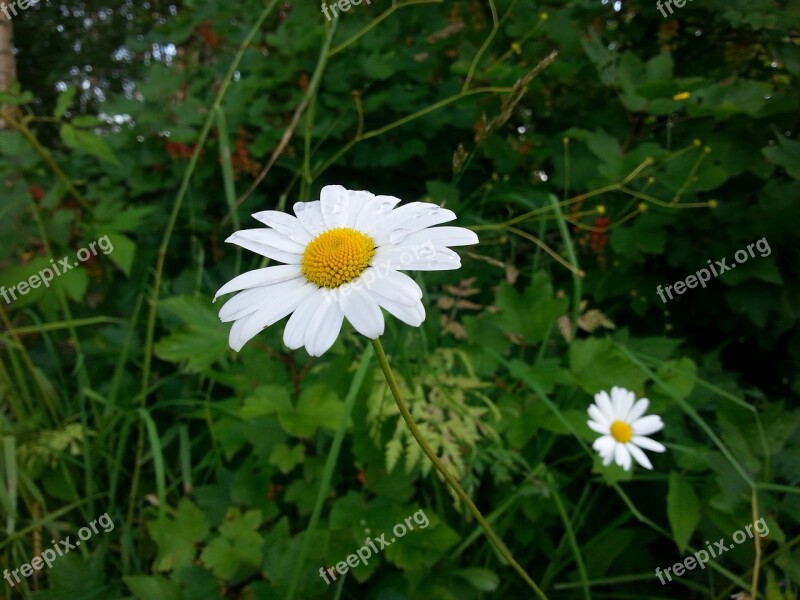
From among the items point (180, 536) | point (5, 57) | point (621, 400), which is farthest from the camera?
point (5, 57)

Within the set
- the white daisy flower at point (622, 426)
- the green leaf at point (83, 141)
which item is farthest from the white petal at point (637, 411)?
the green leaf at point (83, 141)

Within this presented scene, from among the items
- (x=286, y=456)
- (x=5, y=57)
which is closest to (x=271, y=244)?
(x=286, y=456)

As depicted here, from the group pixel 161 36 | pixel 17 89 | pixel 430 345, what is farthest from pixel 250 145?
pixel 430 345

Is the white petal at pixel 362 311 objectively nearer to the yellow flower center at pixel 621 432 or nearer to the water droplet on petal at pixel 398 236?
the water droplet on petal at pixel 398 236

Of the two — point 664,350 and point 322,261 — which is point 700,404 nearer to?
point 664,350

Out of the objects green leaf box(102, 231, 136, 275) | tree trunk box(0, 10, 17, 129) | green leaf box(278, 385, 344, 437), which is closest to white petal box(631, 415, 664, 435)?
green leaf box(278, 385, 344, 437)

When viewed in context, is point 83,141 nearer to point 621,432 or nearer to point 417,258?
point 417,258
